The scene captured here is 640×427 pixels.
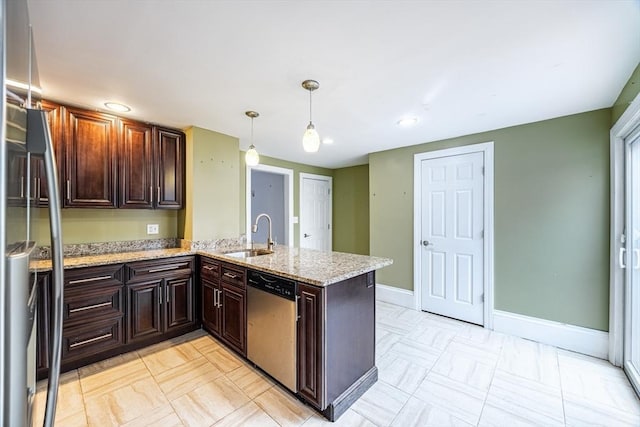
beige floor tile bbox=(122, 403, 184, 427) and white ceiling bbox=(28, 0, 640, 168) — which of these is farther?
beige floor tile bbox=(122, 403, 184, 427)

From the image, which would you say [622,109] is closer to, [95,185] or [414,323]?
[414,323]

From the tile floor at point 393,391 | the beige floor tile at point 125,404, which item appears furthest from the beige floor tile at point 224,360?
the beige floor tile at point 125,404

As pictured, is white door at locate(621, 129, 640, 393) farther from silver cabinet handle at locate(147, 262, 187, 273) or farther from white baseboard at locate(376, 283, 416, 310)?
silver cabinet handle at locate(147, 262, 187, 273)

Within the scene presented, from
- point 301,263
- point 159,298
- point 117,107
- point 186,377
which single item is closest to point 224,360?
point 186,377

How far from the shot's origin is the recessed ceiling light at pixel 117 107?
2354mm

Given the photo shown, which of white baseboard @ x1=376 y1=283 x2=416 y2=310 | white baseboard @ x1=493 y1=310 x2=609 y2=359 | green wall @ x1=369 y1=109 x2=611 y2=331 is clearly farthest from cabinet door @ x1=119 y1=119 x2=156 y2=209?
white baseboard @ x1=493 y1=310 x2=609 y2=359

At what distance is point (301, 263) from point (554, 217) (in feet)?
8.19

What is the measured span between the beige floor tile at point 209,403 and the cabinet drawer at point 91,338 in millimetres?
978

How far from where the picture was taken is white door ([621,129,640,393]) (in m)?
2.01

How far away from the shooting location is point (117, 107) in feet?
7.95

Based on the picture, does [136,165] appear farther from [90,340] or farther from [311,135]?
[311,135]

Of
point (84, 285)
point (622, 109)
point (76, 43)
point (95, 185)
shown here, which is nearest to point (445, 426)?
point (622, 109)

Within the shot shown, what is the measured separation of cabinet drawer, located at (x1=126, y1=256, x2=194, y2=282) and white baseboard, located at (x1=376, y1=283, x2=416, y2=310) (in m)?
2.53

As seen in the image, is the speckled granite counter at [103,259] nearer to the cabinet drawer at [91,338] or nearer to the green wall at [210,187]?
the green wall at [210,187]
